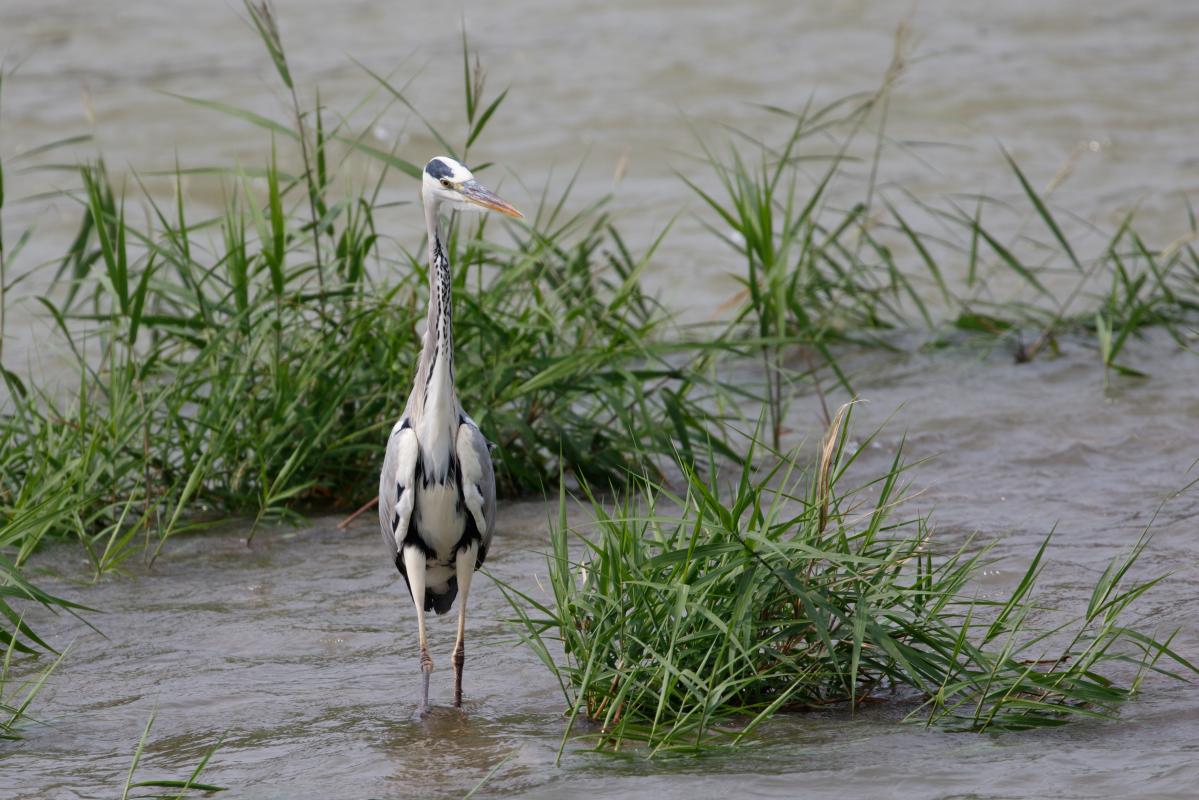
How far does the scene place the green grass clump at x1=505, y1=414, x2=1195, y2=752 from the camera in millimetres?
3752

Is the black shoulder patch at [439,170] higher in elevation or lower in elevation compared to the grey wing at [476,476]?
higher

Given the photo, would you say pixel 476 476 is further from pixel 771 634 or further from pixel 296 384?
pixel 296 384

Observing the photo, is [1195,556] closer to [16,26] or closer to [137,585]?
[137,585]

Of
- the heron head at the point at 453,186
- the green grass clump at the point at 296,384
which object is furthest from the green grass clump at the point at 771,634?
the green grass clump at the point at 296,384

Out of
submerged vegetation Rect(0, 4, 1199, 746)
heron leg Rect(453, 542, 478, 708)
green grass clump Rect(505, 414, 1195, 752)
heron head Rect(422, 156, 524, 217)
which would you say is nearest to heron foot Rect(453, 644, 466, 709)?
heron leg Rect(453, 542, 478, 708)

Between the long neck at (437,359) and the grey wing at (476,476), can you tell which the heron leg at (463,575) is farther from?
the long neck at (437,359)

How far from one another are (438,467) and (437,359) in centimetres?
30

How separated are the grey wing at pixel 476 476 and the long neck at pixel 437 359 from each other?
7cm

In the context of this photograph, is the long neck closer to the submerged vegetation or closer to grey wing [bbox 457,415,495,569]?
grey wing [bbox 457,415,495,569]

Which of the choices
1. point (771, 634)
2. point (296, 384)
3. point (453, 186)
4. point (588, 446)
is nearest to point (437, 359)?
point (453, 186)

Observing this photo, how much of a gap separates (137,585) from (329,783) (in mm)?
1858

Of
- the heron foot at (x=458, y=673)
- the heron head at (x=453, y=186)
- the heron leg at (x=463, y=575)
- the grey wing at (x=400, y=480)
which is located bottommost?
the heron foot at (x=458, y=673)

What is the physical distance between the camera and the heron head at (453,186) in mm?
4422

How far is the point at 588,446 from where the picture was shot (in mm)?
5832
